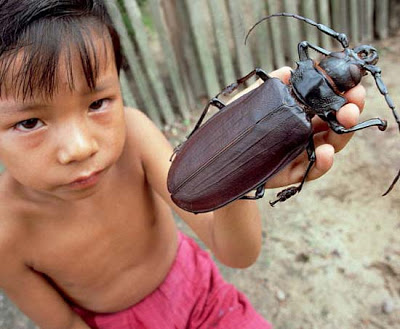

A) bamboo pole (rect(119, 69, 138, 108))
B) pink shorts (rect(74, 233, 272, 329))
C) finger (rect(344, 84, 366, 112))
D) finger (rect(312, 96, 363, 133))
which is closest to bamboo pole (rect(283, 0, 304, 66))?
bamboo pole (rect(119, 69, 138, 108))

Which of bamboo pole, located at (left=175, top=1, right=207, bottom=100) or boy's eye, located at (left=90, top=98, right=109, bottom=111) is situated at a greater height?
boy's eye, located at (left=90, top=98, right=109, bottom=111)

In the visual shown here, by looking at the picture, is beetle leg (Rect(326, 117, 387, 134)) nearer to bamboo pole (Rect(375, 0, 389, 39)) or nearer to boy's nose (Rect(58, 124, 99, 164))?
boy's nose (Rect(58, 124, 99, 164))

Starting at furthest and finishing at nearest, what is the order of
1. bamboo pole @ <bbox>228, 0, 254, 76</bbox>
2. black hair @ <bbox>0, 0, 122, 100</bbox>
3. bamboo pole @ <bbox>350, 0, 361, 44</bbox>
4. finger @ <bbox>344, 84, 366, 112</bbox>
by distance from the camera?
bamboo pole @ <bbox>350, 0, 361, 44</bbox> < bamboo pole @ <bbox>228, 0, 254, 76</bbox> < finger @ <bbox>344, 84, 366, 112</bbox> < black hair @ <bbox>0, 0, 122, 100</bbox>

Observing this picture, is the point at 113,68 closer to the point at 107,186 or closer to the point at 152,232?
the point at 107,186

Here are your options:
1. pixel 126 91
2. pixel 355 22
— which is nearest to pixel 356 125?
pixel 126 91

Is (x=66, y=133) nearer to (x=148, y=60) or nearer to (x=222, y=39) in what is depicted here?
A: (x=148, y=60)
